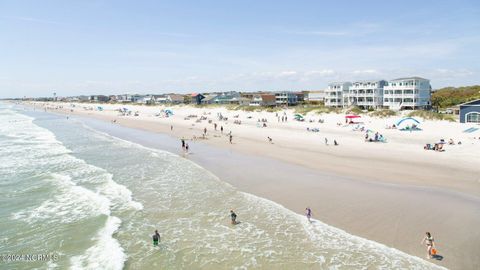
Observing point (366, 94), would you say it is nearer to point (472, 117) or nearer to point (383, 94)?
point (383, 94)

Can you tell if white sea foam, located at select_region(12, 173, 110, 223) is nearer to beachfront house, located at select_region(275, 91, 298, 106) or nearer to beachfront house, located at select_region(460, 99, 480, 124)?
beachfront house, located at select_region(460, 99, 480, 124)

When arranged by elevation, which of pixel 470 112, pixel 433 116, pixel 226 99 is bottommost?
pixel 433 116

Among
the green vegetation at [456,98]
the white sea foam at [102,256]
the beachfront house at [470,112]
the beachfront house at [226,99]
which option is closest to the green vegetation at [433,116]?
the beachfront house at [470,112]

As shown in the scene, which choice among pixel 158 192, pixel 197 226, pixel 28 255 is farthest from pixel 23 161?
pixel 197 226

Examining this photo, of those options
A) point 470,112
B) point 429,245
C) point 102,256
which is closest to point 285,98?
point 470,112

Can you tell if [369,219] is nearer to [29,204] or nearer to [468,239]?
[468,239]

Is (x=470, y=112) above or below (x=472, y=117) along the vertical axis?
above

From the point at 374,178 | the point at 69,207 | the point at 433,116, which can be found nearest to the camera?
the point at 69,207
